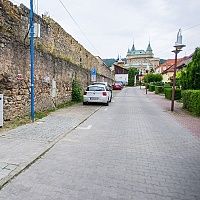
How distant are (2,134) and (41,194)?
4367 mm

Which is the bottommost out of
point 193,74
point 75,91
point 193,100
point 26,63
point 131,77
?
point 193,100

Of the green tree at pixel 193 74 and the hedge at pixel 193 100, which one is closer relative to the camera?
the hedge at pixel 193 100

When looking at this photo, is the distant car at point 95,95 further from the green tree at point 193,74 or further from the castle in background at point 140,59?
the castle in background at point 140,59

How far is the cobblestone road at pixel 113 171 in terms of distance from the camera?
12.9 ft

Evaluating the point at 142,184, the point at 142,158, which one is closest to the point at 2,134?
the point at 142,158

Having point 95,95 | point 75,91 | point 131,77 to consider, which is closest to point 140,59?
point 131,77

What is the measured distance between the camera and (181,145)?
735cm

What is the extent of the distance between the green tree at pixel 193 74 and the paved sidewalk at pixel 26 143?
9.82 meters

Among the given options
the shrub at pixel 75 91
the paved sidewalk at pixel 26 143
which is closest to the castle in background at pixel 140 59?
the shrub at pixel 75 91

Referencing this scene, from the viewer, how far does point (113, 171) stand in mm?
4922

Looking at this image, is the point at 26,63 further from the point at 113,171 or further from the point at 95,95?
the point at 95,95

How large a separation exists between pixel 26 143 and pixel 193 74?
43.7 feet

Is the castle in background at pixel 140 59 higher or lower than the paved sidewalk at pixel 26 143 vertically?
higher

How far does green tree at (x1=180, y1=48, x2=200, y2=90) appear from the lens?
55.2 ft
